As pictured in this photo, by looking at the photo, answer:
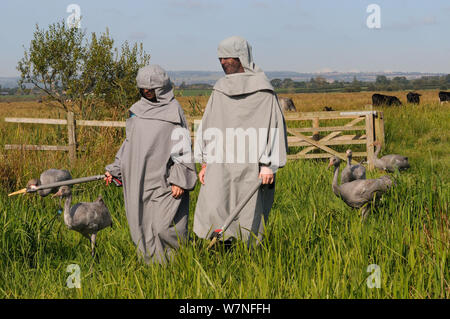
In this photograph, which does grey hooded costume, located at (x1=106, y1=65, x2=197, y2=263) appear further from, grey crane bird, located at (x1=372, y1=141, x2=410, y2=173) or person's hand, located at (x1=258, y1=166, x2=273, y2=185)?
grey crane bird, located at (x1=372, y1=141, x2=410, y2=173)

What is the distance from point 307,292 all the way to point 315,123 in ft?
34.0

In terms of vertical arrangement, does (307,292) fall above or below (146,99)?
below

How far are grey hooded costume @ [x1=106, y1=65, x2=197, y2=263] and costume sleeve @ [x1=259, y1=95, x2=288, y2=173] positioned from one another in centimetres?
64

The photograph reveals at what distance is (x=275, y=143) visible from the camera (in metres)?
4.46

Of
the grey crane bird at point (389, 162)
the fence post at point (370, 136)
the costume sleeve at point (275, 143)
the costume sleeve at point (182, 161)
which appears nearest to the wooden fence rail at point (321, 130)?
the fence post at point (370, 136)

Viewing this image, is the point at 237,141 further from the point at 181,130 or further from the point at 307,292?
the point at 307,292

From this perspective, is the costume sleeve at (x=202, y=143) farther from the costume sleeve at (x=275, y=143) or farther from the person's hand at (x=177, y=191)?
the costume sleeve at (x=275, y=143)

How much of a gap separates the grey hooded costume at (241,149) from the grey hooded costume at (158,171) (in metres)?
0.20

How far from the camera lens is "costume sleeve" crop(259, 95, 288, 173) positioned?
4.41 m

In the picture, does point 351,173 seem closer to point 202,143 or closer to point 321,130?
point 202,143

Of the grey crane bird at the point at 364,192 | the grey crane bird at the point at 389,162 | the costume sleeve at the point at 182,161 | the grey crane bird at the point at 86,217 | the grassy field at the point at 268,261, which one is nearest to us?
the grassy field at the point at 268,261

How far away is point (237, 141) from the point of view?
14.7ft

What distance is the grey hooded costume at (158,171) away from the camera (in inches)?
174

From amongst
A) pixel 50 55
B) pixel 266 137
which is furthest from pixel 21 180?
pixel 50 55
